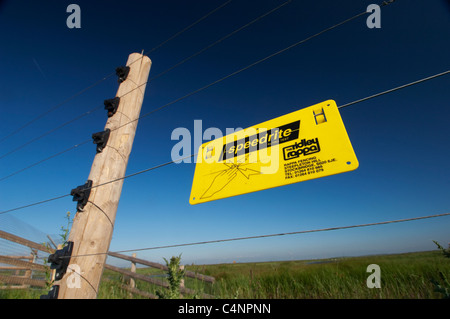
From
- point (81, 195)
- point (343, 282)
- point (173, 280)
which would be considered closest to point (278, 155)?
point (173, 280)

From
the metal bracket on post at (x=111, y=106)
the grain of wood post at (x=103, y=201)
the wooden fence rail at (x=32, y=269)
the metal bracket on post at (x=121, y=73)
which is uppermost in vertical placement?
the metal bracket on post at (x=121, y=73)

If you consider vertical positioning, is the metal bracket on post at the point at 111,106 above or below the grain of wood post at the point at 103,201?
above

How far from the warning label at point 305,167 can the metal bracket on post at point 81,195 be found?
2278 millimetres

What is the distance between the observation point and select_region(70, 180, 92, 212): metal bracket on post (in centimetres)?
218

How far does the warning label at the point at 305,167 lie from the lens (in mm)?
1322

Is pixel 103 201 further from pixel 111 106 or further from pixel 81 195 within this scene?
pixel 111 106

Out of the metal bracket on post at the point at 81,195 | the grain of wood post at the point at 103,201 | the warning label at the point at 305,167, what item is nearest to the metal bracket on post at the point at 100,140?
the grain of wood post at the point at 103,201

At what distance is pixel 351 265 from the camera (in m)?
4.88

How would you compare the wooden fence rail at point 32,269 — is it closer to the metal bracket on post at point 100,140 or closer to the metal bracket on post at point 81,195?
the metal bracket on post at point 81,195
